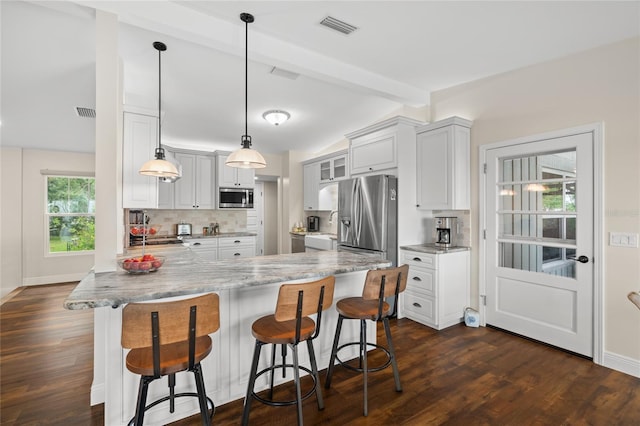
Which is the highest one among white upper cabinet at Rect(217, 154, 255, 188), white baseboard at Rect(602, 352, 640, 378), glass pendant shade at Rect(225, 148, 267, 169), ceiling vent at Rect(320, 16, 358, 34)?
ceiling vent at Rect(320, 16, 358, 34)

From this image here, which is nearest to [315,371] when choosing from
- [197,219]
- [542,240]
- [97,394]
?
[97,394]

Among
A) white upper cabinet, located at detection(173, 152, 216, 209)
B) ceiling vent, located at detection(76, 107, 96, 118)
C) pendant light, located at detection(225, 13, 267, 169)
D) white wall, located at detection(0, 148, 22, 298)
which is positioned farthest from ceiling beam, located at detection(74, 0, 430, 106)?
white wall, located at detection(0, 148, 22, 298)

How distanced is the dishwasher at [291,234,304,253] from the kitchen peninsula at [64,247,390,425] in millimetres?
3241

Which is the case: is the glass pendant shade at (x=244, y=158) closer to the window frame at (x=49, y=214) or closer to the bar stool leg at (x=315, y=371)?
the bar stool leg at (x=315, y=371)

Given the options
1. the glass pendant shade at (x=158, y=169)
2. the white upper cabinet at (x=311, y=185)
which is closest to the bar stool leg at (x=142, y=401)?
the glass pendant shade at (x=158, y=169)

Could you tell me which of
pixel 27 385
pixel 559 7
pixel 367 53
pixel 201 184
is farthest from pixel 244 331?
pixel 201 184

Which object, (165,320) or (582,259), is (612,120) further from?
(165,320)

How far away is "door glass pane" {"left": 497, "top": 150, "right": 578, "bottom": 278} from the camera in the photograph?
2.95 metres

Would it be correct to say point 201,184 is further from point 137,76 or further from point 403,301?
point 403,301

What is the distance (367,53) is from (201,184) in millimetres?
3775

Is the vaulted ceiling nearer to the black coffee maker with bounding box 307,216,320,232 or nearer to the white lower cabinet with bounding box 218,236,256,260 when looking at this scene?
the white lower cabinet with bounding box 218,236,256,260

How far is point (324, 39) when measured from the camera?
2824mm

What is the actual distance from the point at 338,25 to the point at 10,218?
629 cm

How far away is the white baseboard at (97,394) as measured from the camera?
2.13 m
